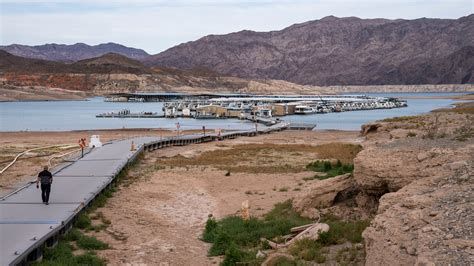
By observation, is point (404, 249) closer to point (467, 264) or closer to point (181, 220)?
point (467, 264)

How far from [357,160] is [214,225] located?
12.4ft

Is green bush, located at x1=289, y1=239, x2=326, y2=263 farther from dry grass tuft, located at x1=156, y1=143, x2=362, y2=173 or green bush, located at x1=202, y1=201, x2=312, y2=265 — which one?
dry grass tuft, located at x1=156, y1=143, x2=362, y2=173

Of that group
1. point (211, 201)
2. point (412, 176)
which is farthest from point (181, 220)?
point (412, 176)

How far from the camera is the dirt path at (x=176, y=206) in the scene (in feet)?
44.5

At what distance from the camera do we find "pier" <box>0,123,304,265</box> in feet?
38.2

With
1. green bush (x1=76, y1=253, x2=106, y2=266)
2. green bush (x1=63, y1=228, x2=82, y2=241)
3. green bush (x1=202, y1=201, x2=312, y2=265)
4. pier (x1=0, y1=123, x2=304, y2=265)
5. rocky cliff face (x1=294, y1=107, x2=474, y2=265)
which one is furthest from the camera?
green bush (x1=63, y1=228, x2=82, y2=241)

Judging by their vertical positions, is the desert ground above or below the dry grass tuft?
above

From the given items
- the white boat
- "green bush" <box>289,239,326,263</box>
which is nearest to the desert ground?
"green bush" <box>289,239,326,263</box>

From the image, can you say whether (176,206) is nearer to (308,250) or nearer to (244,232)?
(244,232)

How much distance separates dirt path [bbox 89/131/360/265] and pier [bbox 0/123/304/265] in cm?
82

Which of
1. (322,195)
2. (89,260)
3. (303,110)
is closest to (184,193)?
(322,195)

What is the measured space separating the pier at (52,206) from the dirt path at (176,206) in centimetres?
82

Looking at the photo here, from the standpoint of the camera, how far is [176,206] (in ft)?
63.2

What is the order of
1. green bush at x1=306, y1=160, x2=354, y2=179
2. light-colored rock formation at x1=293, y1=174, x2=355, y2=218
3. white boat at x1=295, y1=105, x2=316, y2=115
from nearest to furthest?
light-colored rock formation at x1=293, y1=174, x2=355, y2=218 < green bush at x1=306, y1=160, x2=354, y2=179 < white boat at x1=295, y1=105, x2=316, y2=115
